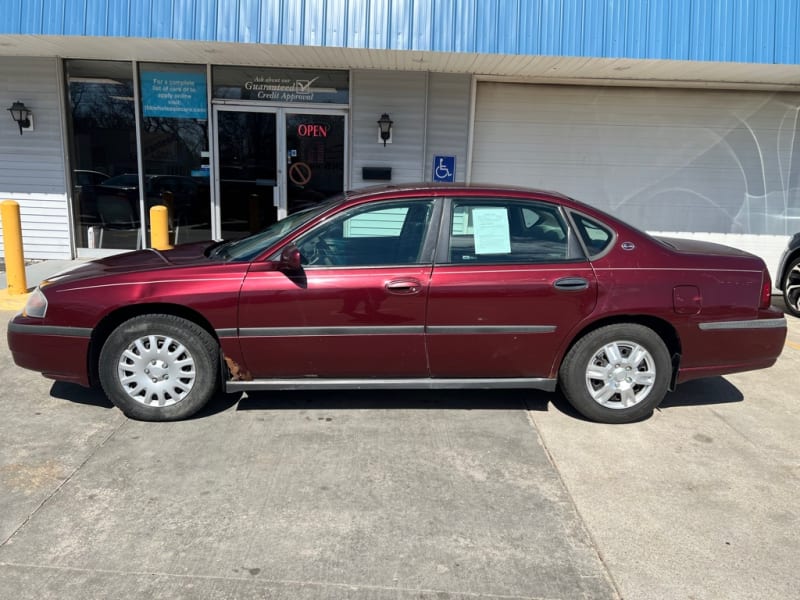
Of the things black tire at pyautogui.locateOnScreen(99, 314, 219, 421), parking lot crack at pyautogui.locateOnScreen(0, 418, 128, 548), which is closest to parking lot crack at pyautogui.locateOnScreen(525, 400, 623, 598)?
black tire at pyautogui.locateOnScreen(99, 314, 219, 421)

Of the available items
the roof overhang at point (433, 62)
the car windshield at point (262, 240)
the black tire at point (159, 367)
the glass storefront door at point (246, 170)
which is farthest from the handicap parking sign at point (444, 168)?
the black tire at point (159, 367)

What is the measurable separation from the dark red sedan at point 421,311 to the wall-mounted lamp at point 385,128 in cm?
523

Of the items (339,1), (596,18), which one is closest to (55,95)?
(339,1)

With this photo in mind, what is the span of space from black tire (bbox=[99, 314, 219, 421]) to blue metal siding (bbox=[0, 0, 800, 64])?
4.76m

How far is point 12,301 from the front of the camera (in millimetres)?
6984

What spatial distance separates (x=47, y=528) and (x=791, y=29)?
357 inches

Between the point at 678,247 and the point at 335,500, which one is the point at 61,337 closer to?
the point at 335,500

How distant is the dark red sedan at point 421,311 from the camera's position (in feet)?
13.0

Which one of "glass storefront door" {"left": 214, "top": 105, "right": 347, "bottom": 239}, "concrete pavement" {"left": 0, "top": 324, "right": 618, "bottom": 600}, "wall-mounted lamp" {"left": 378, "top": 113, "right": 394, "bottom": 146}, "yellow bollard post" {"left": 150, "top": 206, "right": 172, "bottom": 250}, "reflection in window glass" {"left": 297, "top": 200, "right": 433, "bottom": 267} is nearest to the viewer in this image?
"concrete pavement" {"left": 0, "top": 324, "right": 618, "bottom": 600}

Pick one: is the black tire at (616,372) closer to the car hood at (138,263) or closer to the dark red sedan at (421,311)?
the dark red sedan at (421,311)

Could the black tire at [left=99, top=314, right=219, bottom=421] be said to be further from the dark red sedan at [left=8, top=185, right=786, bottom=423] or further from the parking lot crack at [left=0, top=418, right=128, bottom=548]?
the parking lot crack at [left=0, top=418, right=128, bottom=548]

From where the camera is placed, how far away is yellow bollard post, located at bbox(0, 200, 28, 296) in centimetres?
708

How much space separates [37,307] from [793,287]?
8182 mm

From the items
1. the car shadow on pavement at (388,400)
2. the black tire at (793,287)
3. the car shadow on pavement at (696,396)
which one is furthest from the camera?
the black tire at (793,287)
